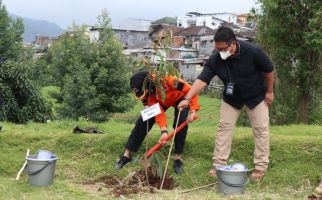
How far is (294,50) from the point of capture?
12641 millimetres

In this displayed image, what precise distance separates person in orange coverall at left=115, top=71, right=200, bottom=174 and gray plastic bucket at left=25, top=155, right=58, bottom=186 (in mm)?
948

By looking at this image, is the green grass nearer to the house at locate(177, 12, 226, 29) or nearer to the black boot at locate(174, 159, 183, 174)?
the black boot at locate(174, 159, 183, 174)

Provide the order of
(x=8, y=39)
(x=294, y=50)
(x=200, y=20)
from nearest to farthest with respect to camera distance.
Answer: (x=294, y=50), (x=8, y=39), (x=200, y=20)

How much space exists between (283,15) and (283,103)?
2.78m

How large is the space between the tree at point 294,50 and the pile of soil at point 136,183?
7639mm

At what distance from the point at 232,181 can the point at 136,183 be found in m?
1.11

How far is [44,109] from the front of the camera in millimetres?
13992

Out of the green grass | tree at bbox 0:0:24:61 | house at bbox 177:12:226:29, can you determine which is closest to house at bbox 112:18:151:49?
Result: house at bbox 177:12:226:29

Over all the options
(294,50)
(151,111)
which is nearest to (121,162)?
(151,111)

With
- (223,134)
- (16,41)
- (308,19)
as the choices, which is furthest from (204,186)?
(16,41)

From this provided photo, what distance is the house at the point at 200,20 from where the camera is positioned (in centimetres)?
5631

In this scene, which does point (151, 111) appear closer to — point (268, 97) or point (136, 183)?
point (136, 183)

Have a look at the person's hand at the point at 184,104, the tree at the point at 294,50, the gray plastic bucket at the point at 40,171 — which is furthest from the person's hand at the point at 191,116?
the tree at the point at 294,50

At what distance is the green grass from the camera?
4977 millimetres
